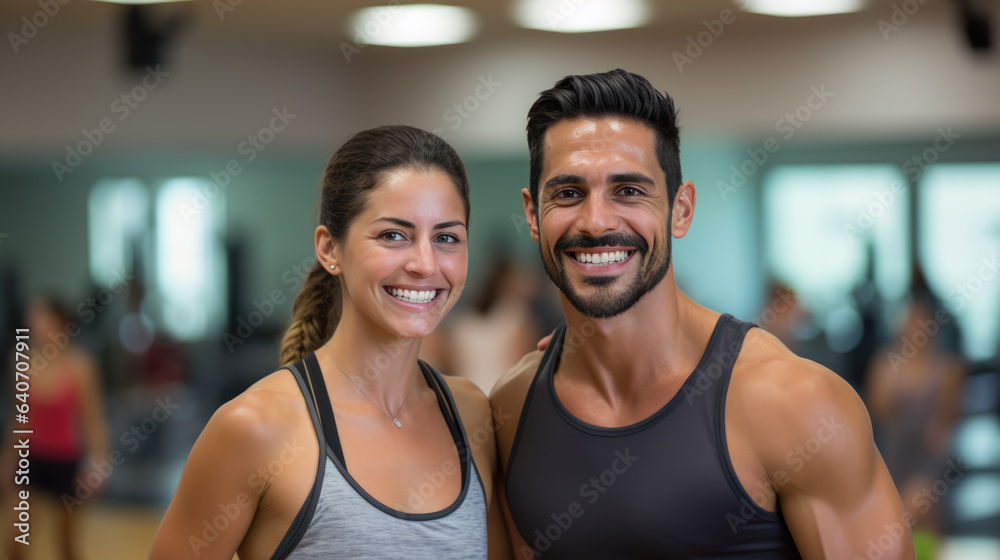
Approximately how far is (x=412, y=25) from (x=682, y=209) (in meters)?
5.00

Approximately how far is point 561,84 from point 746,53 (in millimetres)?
4788

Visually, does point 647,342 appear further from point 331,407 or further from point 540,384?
point 331,407

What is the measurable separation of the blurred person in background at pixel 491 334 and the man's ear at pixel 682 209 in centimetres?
300

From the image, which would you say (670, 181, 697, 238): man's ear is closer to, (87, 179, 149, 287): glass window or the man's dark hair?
the man's dark hair

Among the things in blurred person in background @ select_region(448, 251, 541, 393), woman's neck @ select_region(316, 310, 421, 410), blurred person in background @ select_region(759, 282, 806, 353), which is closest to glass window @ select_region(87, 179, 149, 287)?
blurred person in background @ select_region(448, 251, 541, 393)

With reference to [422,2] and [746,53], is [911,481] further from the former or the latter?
[422,2]

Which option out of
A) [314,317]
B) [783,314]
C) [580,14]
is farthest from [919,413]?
[314,317]

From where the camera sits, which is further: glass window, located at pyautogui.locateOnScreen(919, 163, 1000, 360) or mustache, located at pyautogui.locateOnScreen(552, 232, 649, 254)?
glass window, located at pyautogui.locateOnScreen(919, 163, 1000, 360)

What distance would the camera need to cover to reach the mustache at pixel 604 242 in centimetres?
167

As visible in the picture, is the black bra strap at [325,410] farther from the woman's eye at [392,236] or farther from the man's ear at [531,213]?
the man's ear at [531,213]

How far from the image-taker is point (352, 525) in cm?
144

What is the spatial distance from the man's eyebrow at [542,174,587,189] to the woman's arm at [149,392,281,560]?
2.38ft

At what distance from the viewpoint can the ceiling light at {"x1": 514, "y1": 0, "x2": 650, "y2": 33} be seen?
608 cm

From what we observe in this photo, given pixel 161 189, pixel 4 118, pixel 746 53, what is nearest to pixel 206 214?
pixel 161 189
